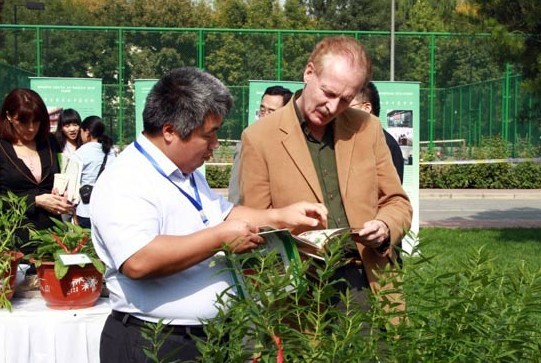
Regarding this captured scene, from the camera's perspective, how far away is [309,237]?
8.71 ft

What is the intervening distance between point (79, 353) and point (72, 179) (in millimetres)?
1231

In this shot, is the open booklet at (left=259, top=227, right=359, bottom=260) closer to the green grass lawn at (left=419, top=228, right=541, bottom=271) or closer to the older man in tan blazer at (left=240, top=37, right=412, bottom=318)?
the older man in tan blazer at (left=240, top=37, right=412, bottom=318)

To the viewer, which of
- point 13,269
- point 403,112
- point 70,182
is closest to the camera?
point 13,269

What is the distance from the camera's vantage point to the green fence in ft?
66.9

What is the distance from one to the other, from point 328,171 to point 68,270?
128 centimetres

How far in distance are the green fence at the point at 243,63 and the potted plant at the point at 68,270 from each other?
53.8ft

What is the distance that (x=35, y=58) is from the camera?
2042 cm

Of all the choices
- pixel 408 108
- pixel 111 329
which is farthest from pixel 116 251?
pixel 408 108

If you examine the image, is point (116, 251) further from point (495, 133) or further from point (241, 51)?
point (495, 133)

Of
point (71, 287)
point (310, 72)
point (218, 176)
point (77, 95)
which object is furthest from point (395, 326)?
point (218, 176)

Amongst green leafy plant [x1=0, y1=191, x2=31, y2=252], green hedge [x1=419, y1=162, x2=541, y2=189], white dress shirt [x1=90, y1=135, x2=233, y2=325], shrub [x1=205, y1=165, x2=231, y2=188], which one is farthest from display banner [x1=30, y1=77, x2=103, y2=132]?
green hedge [x1=419, y1=162, x2=541, y2=189]

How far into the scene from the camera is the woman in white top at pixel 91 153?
745 centimetres

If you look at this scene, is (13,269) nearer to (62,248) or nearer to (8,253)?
(8,253)

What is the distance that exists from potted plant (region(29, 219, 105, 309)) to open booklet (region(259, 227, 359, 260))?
1.40 metres
